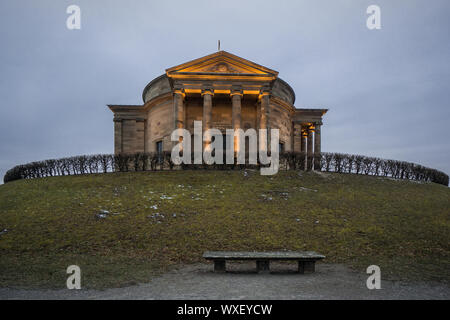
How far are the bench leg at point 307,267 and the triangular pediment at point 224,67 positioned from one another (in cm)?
2091

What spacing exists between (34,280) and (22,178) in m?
19.2

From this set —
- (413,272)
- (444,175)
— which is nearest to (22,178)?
(413,272)

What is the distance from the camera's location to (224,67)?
26.8 metres

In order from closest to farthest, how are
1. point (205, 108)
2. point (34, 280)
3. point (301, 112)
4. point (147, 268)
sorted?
point (34, 280) → point (147, 268) → point (205, 108) → point (301, 112)

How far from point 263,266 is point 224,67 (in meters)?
22.3

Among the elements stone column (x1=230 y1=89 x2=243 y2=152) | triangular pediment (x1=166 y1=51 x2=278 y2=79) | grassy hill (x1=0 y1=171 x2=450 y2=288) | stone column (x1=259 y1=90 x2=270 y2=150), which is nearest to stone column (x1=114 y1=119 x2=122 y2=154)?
triangular pediment (x1=166 y1=51 x2=278 y2=79)

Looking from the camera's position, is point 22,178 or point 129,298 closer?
point 129,298

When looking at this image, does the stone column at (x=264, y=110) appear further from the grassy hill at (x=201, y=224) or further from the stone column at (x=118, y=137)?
the stone column at (x=118, y=137)

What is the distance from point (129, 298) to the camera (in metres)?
5.29

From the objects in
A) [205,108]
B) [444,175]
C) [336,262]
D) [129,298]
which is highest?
[205,108]

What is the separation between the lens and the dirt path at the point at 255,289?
5449mm

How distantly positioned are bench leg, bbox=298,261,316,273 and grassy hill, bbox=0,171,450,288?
1399 mm

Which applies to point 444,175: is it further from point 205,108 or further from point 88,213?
point 88,213

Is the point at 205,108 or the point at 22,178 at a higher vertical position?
the point at 205,108
